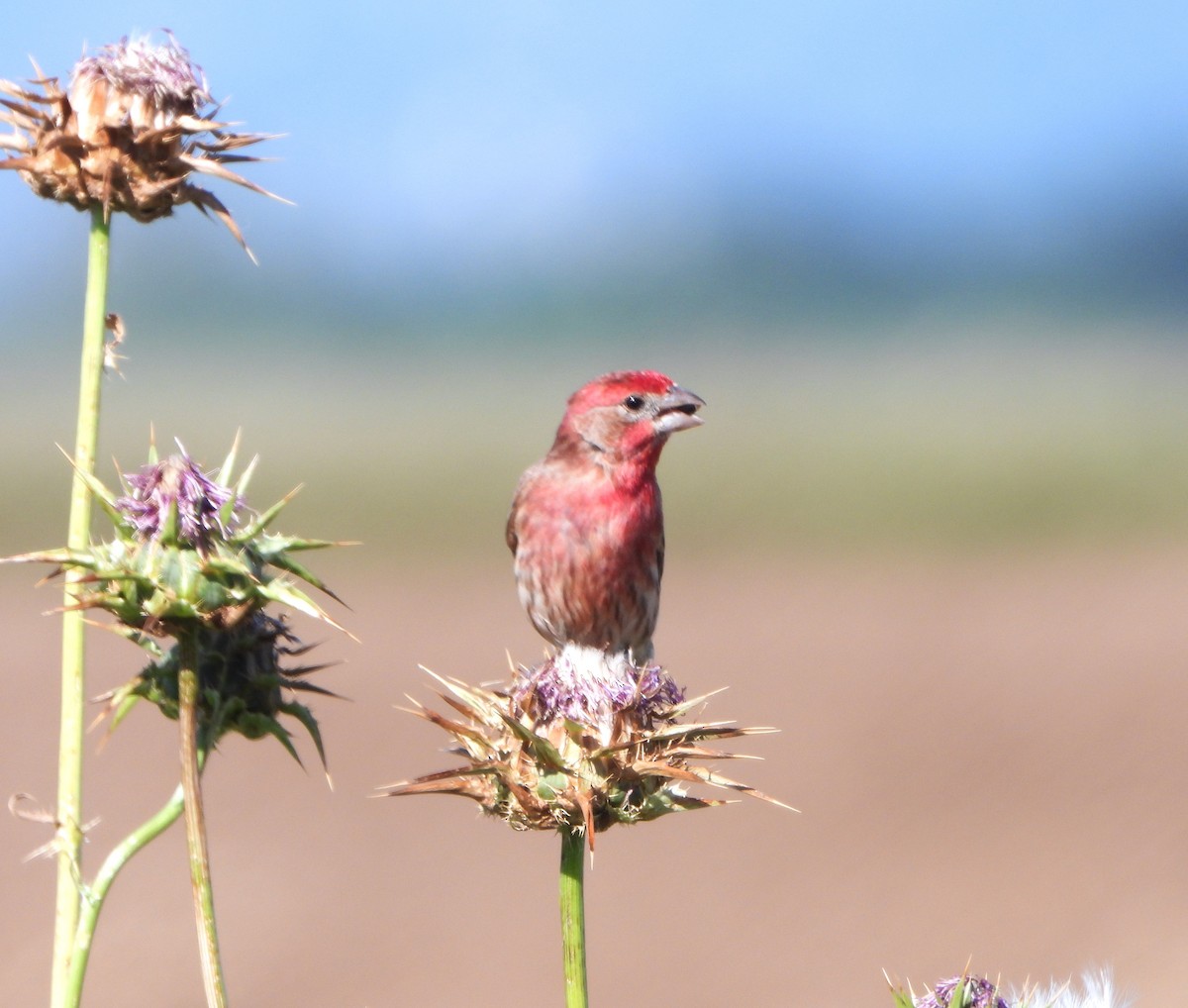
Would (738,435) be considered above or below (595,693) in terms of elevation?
above

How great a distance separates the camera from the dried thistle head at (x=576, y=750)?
520cm

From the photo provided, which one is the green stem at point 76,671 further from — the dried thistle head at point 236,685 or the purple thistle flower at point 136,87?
the purple thistle flower at point 136,87

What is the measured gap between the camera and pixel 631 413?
7773 millimetres

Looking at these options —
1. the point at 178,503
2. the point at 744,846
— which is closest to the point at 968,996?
the point at 178,503

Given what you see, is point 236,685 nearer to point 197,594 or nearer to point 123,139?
point 197,594

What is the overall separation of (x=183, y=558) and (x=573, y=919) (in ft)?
4.82

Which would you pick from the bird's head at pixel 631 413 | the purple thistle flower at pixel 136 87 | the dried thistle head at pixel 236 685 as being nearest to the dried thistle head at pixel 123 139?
the purple thistle flower at pixel 136 87

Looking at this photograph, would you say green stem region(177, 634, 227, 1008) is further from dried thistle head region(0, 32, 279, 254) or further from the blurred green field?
the blurred green field

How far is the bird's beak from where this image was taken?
765cm

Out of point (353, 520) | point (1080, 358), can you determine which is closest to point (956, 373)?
point (1080, 358)

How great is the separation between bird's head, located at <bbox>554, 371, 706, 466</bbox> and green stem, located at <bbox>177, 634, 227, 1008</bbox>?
11.3 ft

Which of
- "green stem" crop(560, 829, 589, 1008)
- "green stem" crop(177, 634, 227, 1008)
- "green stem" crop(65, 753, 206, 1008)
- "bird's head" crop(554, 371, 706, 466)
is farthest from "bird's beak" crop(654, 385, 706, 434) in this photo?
"green stem" crop(65, 753, 206, 1008)

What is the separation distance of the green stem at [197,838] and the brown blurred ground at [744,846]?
10.1 m

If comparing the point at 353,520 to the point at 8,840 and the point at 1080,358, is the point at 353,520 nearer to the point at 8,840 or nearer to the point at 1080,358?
the point at 8,840
